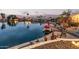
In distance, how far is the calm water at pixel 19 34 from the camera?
3201 millimetres

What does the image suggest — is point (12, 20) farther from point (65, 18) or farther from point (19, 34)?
point (65, 18)

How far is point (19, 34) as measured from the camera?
3215mm

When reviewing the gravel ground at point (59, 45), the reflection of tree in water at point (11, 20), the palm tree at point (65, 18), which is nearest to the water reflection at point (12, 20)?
the reflection of tree in water at point (11, 20)

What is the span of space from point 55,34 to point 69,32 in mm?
149

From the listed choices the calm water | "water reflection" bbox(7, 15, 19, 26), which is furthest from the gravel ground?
"water reflection" bbox(7, 15, 19, 26)

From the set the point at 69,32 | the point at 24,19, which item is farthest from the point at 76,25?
the point at 24,19

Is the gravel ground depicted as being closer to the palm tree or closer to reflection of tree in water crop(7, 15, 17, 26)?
the palm tree

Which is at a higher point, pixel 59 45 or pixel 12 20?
pixel 12 20

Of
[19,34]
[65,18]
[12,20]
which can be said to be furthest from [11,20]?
[65,18]

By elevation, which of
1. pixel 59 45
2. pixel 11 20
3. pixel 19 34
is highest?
pixel 11 20

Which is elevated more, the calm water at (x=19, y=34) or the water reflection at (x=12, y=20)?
the water reflection at (x=12, y=20)

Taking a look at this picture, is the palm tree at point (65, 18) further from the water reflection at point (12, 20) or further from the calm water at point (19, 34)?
the water reflection at point (12, 20)
